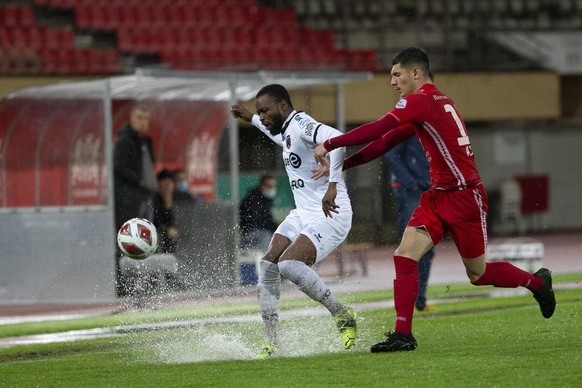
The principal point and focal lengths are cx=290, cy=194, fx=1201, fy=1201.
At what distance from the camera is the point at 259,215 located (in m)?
17.5

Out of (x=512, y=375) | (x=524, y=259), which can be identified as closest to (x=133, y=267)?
(x=524, y=259)

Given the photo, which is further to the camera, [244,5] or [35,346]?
[244,5]

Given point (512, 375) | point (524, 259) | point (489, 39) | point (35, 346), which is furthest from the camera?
point (489, 39)

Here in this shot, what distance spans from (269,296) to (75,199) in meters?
7.81

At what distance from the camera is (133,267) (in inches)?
621

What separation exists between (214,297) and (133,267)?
1181mm

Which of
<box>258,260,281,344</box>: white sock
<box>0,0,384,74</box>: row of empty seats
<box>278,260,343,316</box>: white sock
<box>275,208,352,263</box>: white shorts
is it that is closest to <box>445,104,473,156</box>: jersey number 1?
<box>275,208,352,263</box>: white shorts

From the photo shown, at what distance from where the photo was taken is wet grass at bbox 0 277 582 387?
760cm

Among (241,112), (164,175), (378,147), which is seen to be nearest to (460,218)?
(378,147)

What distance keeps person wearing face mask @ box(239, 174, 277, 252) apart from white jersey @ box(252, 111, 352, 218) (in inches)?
306

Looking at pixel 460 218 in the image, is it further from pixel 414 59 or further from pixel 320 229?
pixel 414 59

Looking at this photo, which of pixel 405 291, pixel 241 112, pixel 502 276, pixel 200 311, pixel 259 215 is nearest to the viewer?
pixel 405 291

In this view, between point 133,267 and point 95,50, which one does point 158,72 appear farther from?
point 95,50

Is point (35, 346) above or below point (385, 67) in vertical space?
below
